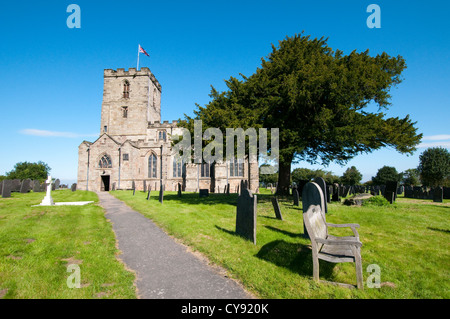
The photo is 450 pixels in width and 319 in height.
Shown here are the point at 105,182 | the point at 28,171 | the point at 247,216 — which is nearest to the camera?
the point at 247,216

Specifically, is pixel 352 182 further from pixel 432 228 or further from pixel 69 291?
pixel 69 291

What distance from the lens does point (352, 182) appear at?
56.7 meters

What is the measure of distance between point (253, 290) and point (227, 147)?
9.72 meters

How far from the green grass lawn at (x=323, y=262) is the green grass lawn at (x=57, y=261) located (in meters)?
2.03

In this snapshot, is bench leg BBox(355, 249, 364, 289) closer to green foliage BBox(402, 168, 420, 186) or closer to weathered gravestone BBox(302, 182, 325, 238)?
weathered gravestone BBox(302, 182, 325, 238)

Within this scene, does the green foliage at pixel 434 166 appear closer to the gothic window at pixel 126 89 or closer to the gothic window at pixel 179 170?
the gothic window at pixel 179 170

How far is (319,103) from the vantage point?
1420 centimetres

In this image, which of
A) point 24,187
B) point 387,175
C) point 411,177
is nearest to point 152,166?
point 24,187

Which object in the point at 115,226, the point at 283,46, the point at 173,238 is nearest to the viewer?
the point at 173,238

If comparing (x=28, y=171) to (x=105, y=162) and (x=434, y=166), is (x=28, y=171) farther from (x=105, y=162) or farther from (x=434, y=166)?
(x=434, y=166)

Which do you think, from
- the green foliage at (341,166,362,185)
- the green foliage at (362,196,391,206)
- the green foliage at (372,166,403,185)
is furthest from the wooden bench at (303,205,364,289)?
the green foliage at (372,166,403,185)

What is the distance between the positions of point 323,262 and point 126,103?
144 ft

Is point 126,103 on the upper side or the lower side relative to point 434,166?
upper
